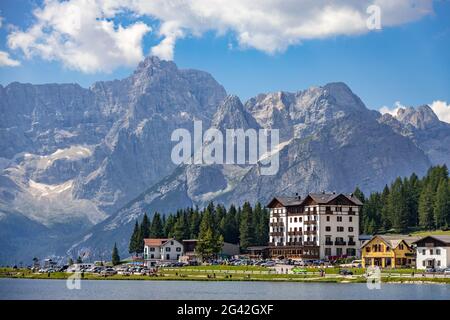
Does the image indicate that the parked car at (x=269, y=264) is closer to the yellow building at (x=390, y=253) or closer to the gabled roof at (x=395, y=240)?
the yellow building at (x=390, y=253)

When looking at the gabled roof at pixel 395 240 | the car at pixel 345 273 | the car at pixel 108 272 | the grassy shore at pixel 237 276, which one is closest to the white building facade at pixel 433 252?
the gabled roof at pixel 395 240

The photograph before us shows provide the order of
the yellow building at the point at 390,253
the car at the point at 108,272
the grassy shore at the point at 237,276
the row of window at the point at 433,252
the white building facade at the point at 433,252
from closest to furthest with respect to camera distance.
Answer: the grassy shore at the point at 237,276 < the white building facade at the point at 433,252 < the row of window at the point at 433,252 < the car at the point at 108,272 < the yellow building at the point at 390,253

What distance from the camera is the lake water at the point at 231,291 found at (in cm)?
10956

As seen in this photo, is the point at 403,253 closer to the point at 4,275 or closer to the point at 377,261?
the point at 377,261

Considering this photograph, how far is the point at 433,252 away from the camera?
170m

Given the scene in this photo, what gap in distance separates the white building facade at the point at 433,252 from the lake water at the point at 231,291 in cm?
3717

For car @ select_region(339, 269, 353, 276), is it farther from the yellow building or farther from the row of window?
the yellow building

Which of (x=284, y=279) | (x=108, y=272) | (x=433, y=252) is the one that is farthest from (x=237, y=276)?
(x=433, y=252)

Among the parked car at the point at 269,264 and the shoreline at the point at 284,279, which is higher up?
the parked car at the point at 269,264

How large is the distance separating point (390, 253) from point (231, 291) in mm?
71102

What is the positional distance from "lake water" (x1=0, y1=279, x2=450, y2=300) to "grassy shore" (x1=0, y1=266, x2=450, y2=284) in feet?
21.0

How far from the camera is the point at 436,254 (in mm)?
169375
